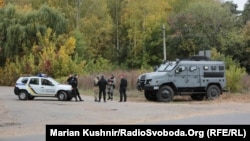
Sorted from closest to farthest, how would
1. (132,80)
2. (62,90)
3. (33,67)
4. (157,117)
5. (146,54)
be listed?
(157,117) < (62,90) < (132,80) < (33,67) < (146,54)

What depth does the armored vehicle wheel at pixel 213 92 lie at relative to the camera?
101ft

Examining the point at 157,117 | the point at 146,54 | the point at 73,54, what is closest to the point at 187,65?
the point at 157,117

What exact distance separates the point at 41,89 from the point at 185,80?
9.45 metres

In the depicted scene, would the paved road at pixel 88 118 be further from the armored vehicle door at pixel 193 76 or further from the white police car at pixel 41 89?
the armored vehicle door at pixel 193 76

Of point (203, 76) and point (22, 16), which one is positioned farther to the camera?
point (22, 16)

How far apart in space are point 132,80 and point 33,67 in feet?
61.4

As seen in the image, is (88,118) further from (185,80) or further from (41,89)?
(185,80)

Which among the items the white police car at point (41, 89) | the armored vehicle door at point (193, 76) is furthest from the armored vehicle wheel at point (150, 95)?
the white police car at point (41, 89)

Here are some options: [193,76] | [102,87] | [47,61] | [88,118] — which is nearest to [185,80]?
[193,76]

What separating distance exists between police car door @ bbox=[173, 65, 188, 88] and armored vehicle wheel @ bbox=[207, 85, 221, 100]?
1.85 meters

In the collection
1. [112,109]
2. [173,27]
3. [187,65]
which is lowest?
[112,109]

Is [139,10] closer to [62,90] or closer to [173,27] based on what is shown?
[173,27]

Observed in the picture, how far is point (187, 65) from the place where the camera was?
30141 millimetres

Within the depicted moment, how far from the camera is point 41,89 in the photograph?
97.2ft
